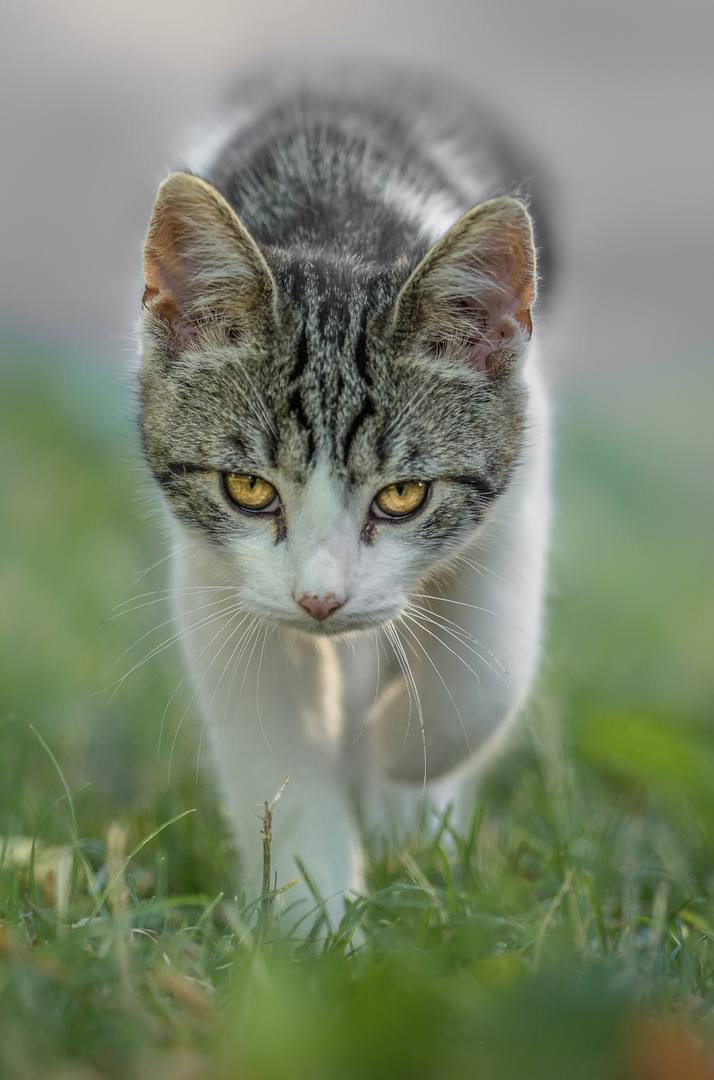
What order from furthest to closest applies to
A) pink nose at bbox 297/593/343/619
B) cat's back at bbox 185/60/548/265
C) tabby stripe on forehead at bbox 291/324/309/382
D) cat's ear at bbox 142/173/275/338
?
cat's back at bbox 185/60/548/265
tabby stripe on forehead at bbox 291/324/309/382
cat's ear at bbox 142/173/275/338
pink nose at bbox 297/593/343/619

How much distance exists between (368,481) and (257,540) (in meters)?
0.24

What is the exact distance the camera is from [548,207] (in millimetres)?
3260

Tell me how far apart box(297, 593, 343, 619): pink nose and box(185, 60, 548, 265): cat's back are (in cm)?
91

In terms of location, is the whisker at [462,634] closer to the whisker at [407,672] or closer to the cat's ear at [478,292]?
the whisker at [407,672]

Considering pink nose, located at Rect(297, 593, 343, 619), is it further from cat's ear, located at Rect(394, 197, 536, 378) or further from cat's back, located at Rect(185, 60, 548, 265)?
cat's back, located at Rect(185, 60, 548, 265)

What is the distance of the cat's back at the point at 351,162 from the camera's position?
2381 mm

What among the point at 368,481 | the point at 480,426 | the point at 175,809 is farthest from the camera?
the point at 175,809

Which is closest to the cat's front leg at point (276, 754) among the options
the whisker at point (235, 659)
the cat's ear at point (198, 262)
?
the whisker at point (235, 659)

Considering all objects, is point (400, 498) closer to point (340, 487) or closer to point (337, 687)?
point (340, 487)

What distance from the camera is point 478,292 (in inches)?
75.4

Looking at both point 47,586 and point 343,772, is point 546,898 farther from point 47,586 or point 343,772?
point 47,586

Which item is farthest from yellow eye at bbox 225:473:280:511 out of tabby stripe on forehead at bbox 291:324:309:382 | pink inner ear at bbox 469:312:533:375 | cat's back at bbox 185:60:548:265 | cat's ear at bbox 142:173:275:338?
cat's back at bbox 185:60:548:265

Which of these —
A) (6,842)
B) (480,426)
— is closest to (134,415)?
(480,426)

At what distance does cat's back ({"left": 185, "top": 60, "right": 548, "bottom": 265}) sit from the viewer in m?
2.38
